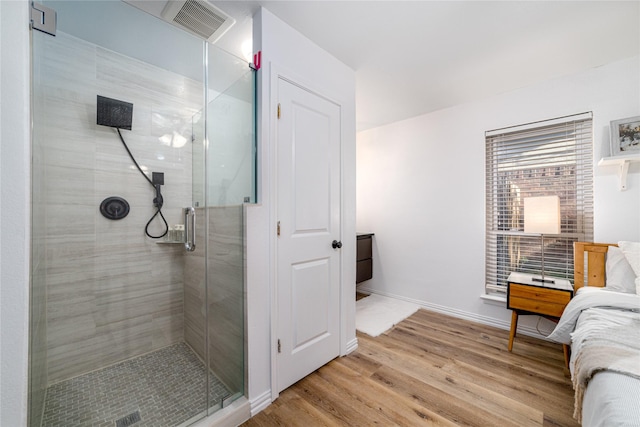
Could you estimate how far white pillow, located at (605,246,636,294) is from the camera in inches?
71.4

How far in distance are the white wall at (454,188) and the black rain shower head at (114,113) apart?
9.53 ft

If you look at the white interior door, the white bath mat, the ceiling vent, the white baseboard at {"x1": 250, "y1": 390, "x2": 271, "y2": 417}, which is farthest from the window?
the ceiling vent

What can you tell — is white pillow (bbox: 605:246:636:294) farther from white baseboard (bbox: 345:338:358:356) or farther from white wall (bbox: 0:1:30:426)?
white wall (bbox: 0:1:30:426)

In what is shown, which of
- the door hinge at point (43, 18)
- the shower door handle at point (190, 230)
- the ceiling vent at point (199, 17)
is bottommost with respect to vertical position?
the shower door handle at point (190, 230)

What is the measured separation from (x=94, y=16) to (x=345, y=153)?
5.68ft

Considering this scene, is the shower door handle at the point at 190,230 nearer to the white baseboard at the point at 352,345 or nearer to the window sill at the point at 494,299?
the white baseboard at the point at 352,345

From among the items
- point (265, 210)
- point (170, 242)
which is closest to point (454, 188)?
point (265, 210)

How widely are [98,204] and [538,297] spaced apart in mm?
3427

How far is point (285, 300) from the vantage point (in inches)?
69.3

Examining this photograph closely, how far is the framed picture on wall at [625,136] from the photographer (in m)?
2.01

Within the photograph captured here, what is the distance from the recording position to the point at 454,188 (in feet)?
9.98

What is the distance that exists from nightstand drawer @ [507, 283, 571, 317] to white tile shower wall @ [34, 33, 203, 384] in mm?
2825

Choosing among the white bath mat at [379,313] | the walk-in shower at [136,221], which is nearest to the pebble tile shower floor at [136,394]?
the walk-in shower at [136,221]

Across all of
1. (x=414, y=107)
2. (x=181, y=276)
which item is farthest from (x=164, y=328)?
(x=414, y=107)
